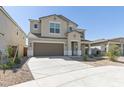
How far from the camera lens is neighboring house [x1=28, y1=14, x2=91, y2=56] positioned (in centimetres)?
2152

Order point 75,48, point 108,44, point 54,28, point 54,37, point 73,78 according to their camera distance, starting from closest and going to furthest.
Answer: point 73,78, point 54,37, point 54,28, point 75,48, point 108,44

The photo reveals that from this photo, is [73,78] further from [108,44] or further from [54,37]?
[108,44]

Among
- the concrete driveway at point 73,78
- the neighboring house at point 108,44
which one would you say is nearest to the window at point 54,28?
the neighboring house at point 108,44

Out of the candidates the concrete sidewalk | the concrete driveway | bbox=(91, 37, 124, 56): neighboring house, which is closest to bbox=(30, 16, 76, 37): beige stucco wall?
bbox=(91, 37, 124, 56): neighboring house

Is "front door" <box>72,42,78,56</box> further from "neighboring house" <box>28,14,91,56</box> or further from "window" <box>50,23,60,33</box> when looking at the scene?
"window" <box>50,23,60,33</box>

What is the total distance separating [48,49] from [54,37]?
2.23m

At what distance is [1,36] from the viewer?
13.7m

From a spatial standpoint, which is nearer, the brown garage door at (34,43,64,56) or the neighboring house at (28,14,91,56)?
the brown garage door at (34,43,64,56)

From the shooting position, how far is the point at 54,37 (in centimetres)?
2248

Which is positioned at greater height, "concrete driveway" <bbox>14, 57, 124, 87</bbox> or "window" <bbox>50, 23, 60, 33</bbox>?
"window" <bbox>50, 23, 60, 33</bbox>

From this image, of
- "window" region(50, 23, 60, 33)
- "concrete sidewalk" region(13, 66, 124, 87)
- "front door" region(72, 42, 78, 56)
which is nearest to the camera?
"concrete sidewalk" region(13, 66, 124, 87)

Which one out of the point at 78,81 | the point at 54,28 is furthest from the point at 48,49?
the point at 78,81

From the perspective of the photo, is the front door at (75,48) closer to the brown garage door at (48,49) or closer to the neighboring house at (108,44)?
the brown garage door at (48,49)
